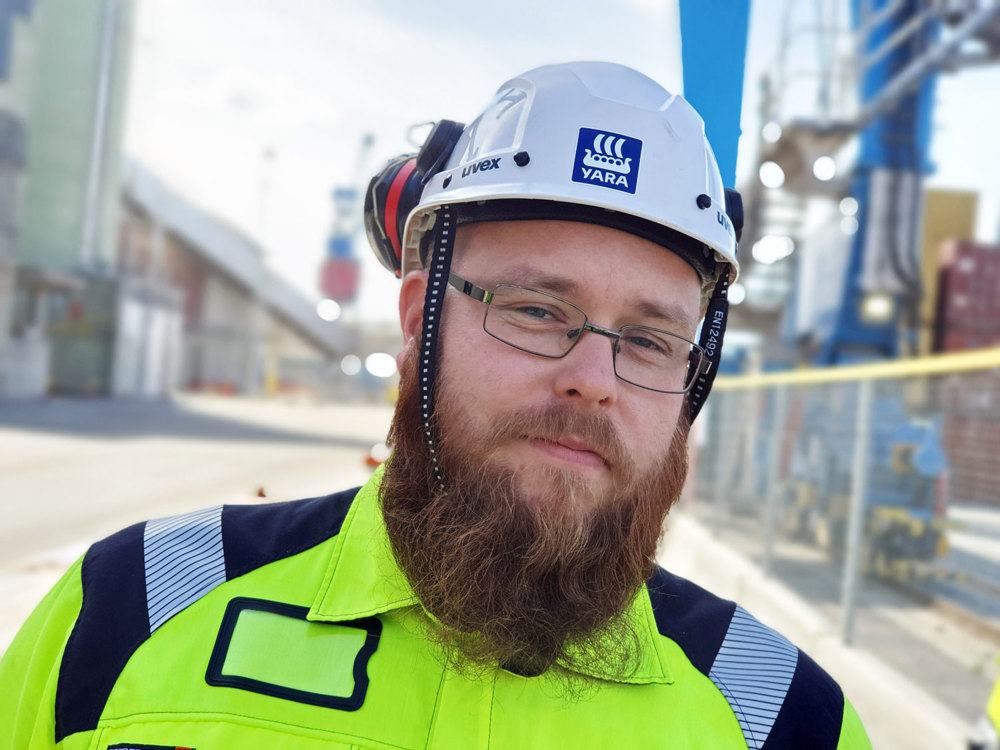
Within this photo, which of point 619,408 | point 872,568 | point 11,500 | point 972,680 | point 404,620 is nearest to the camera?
point 404,620

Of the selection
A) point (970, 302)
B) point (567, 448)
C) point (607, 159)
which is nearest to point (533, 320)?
point (567, 448)

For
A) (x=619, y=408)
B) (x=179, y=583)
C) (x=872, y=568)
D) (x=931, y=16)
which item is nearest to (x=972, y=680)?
(x=872, y=568)

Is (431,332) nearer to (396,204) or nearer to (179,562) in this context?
(396,204)

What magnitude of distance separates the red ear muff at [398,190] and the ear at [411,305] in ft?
0.48

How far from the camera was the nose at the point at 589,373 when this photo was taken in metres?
1.55

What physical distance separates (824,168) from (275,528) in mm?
9121

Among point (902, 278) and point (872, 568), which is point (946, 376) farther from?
point (902, 278)

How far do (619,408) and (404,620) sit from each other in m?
0.54

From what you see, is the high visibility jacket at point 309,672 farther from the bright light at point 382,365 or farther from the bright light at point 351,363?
the bright light at point 351,363

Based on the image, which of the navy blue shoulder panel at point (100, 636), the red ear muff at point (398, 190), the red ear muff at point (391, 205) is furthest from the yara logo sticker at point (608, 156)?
the navy blue shoulder panel at point (100, 636)

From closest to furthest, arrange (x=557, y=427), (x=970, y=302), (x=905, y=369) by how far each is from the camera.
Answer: (x=557, y=427)
(x=905, y=369)
(x=970, y=302)

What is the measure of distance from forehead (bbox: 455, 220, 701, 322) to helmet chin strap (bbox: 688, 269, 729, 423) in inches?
10.9

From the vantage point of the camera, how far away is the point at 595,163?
169 centimetres

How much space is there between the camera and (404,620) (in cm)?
151
